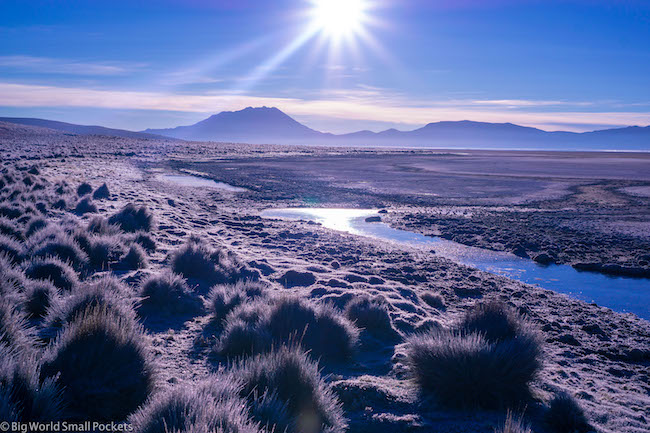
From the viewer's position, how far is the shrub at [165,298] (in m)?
7.76

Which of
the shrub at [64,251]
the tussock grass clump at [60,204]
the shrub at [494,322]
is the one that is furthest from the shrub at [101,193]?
the shrub at [494,322]

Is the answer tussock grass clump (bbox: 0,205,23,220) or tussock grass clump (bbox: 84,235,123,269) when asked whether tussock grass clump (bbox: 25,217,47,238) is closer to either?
tussock grass clump (bbox: 0,205,23,220)

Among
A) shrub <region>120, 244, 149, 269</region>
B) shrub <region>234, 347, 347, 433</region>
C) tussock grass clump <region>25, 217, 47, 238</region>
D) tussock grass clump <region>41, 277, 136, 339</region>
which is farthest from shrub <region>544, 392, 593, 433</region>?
tussock grass clump <region>25, 217, 47, 238</region>

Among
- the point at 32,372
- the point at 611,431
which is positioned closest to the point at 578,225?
the point at 611,431

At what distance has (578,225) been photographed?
782 inches

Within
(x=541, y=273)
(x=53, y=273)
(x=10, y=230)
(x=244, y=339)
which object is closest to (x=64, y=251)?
(x=53, y=273)

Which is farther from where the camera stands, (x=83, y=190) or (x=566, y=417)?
(x=83, y=190)

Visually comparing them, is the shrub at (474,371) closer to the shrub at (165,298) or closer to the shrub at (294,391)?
the shrub at (294,391)

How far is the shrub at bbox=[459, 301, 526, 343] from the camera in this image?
635cm

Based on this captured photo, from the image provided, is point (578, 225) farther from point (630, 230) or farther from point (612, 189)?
point (612, 189)

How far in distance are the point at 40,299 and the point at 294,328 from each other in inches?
145

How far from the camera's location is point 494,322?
21.6 feet

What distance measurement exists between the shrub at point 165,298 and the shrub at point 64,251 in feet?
5.99

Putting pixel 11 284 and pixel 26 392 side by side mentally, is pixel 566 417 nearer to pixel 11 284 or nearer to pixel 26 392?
pixel 26 392
